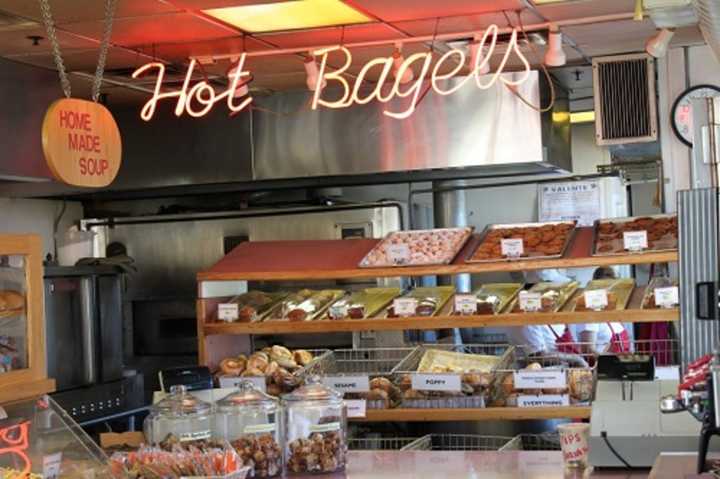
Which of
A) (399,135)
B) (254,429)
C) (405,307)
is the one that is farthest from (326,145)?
(254,429)

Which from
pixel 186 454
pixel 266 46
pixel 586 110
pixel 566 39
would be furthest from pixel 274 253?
pixel 586 110

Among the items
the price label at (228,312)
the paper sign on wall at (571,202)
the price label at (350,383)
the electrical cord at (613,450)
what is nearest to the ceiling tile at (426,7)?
the price label at (228,312)

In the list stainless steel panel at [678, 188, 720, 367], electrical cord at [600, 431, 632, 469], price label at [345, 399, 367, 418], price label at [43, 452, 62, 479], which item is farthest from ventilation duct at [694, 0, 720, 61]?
price label at [43, 452, 62, 479]

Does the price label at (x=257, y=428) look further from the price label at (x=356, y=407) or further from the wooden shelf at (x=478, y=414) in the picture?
the wooden shelf at (x=478, y=414)

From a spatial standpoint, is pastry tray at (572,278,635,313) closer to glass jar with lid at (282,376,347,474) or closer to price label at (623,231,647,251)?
price label at (623,231,647,251)

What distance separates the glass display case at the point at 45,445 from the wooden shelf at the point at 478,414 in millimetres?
2075

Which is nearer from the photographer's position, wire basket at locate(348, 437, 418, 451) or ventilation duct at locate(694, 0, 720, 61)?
ventilation duct at locate(694, 0, 720, 61)

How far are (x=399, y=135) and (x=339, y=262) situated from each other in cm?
191

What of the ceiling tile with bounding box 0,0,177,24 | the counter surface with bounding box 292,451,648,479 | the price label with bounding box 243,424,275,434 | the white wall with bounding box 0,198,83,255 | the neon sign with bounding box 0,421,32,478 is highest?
the ceiling tile with bounding box 0,0,177,24

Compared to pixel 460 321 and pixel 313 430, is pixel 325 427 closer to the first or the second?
pixel 313 430

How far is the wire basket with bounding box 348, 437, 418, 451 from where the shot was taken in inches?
231

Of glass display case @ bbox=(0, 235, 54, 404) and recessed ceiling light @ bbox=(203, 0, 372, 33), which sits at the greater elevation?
recessed ceiling light @ bbox=(203, 0, 372, 33)

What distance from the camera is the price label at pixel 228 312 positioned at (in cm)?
621

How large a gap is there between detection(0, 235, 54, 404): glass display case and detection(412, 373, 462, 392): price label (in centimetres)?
199
